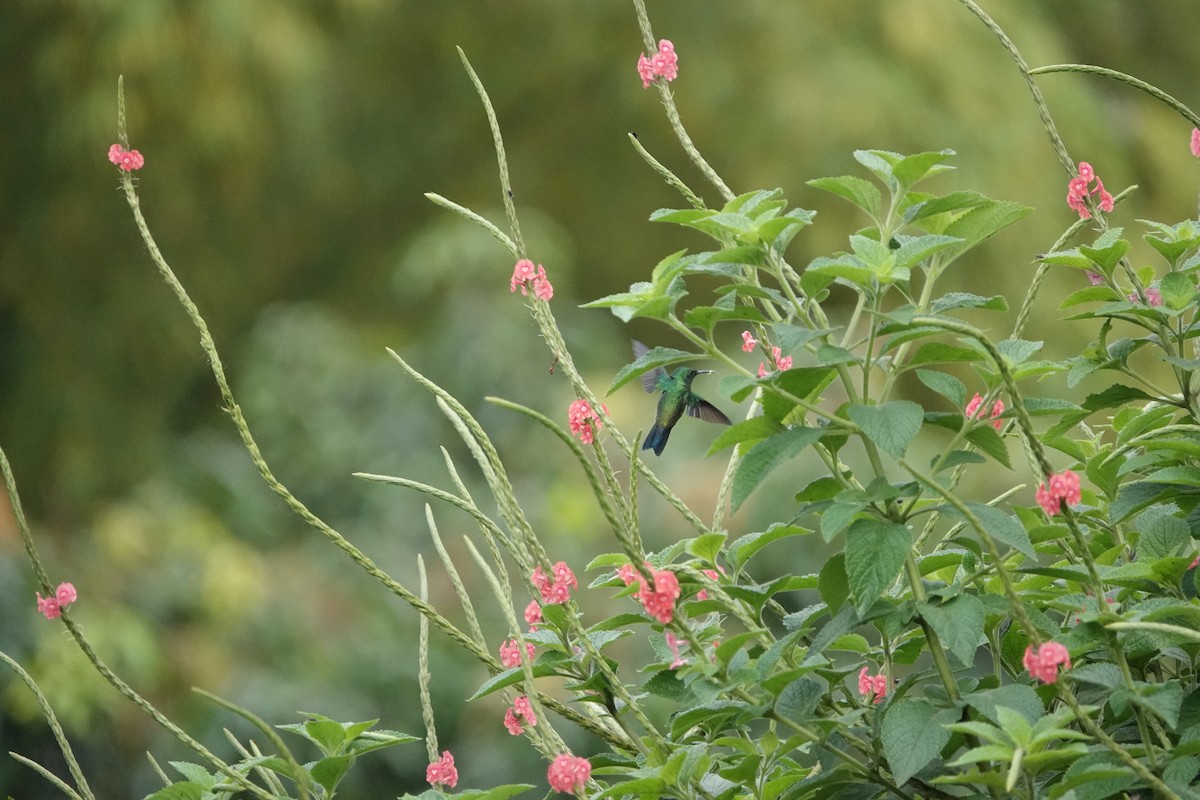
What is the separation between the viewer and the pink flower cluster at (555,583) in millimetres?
709

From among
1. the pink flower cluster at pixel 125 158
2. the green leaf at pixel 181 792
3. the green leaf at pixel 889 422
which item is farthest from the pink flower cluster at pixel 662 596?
the pink flower cluster at pixel 125 158

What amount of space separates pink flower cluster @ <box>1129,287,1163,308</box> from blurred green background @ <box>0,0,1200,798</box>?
262 cm

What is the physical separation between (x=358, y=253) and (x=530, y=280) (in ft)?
21.0

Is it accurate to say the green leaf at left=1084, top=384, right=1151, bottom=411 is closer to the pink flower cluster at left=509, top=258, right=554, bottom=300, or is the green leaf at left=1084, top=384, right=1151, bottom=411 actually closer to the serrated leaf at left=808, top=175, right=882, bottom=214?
the serrated leaf at left=808, top=175, right=882, bottom=214

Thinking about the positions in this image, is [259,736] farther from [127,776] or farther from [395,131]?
[395,131]

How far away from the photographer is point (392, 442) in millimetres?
4773

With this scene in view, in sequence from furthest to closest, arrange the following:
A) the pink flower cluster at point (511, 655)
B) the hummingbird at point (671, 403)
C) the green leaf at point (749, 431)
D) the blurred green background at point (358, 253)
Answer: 1. the blurred green background at point (358, 253)
2. the hummingbird at point (671, 403)
3. the pink flower cluster at point (511, 655)
4. the green leaf at point (749, 431)

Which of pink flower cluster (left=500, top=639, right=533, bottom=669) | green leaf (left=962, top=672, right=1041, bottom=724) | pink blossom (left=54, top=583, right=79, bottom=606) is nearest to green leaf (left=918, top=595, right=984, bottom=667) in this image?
green leaf (left=962, top=672, right=1041, bottom=724)

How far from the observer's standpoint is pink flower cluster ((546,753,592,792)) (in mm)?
639

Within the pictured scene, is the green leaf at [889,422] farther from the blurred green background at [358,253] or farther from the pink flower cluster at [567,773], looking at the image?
the blurred green background at [358,253]

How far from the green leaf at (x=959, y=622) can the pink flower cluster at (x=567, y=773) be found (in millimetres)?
184

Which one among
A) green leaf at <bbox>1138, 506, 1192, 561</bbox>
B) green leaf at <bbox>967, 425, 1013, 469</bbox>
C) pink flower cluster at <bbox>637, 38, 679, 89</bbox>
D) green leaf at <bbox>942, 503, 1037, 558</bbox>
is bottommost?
green leaf at <bbox>1138, 506, 1192, 561</bbox>

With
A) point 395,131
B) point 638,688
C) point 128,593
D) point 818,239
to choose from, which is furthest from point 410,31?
point 638,688

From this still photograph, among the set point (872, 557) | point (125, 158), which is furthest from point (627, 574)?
point (125, 158)
